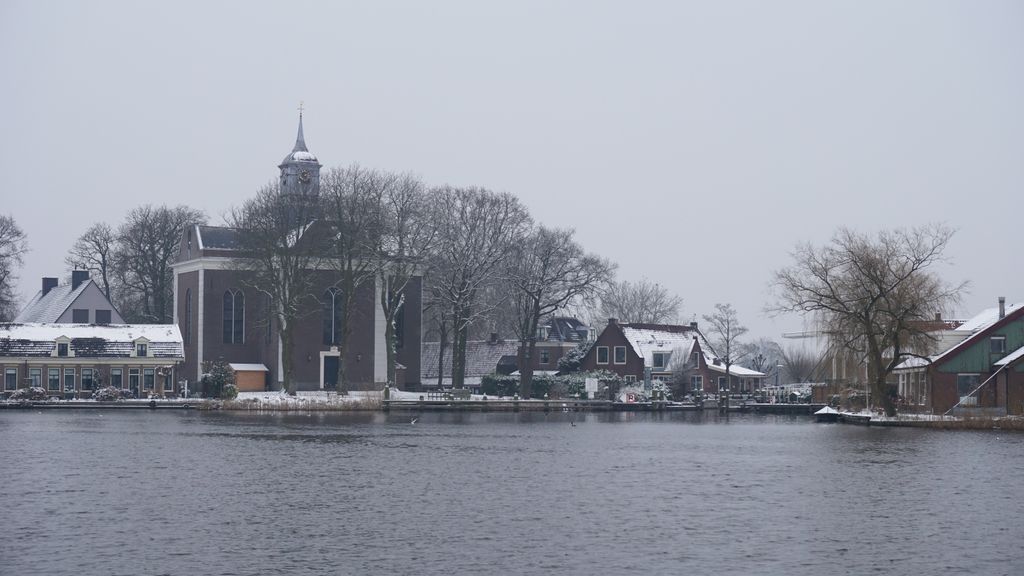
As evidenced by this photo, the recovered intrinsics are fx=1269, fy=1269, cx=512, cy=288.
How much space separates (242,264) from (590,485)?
47.6 m

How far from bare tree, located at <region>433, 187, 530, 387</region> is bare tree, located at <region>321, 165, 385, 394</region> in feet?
15.7

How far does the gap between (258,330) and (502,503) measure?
57.5 metres

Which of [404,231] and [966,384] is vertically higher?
[404,231]

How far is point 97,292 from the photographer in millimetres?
92000

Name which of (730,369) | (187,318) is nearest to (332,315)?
(187,318)

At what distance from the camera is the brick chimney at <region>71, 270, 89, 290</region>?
9275 cm

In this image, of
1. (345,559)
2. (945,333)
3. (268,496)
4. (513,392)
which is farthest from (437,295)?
(345,559)

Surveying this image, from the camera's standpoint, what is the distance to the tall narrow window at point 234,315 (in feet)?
279

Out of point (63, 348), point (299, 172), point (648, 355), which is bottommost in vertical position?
point (648, 355)

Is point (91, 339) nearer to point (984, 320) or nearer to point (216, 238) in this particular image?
point (216, 238)

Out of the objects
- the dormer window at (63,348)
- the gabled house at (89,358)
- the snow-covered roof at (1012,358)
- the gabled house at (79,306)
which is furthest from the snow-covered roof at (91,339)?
the snow-covered roof at (1012,358)

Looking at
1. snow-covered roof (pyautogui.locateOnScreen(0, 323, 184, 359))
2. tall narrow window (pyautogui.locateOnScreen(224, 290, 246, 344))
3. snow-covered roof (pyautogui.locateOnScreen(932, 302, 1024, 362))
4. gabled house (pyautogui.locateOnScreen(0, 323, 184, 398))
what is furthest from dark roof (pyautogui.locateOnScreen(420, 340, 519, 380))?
snow-covered roof (pyautogui.locateOnScreen(932, 302, 1024, 362))

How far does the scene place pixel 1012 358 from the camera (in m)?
60.6

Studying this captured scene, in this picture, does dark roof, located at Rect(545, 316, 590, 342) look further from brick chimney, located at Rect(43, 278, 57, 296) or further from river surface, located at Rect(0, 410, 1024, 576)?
river surface, located at Rect(0, 410, 1024, 576)
